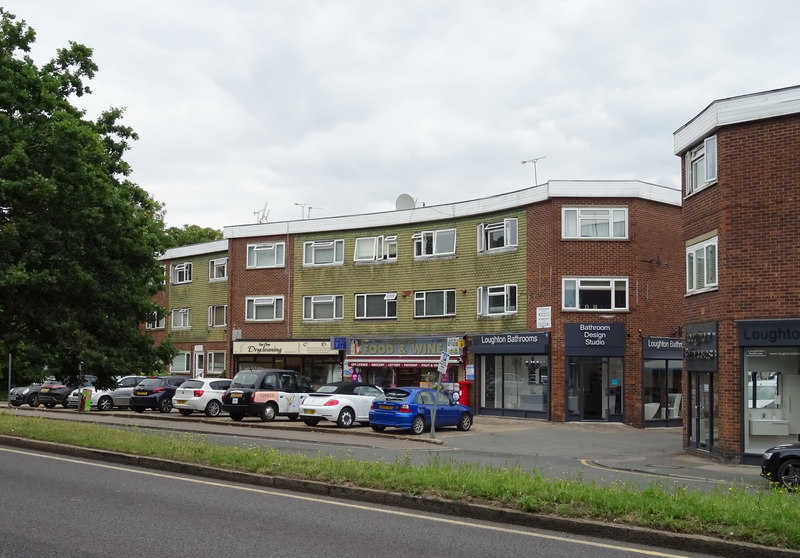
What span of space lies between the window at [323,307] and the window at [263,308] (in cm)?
153

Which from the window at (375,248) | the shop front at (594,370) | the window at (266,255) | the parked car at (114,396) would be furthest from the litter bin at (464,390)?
the parked car at (114,396)

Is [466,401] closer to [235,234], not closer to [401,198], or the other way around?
[401,198]

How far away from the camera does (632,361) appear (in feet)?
102

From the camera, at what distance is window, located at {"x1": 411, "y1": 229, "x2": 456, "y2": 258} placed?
1409 inches

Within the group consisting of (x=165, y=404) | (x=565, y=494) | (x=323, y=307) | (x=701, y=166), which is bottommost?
(x=165, y=404)

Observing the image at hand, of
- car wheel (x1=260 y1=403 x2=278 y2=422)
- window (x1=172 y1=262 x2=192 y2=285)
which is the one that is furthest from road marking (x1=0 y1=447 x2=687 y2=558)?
window (x1=172 y1=262 x2=192 y2=285)

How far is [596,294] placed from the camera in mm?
31297

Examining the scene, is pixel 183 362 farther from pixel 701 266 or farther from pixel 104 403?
pixel 701 266

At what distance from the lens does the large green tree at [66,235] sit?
64.6ft

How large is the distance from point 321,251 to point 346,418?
1422 centimetres

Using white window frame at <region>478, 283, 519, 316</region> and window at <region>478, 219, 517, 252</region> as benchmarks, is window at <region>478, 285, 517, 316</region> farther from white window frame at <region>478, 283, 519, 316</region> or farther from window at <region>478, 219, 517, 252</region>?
window at <region>478, 219, 517, 252</region>

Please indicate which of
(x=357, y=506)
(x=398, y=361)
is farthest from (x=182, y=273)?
(x=357, y=506)

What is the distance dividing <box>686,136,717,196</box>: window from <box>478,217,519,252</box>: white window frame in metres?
11.7

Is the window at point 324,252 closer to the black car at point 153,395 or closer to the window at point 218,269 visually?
the window at point 218,269
